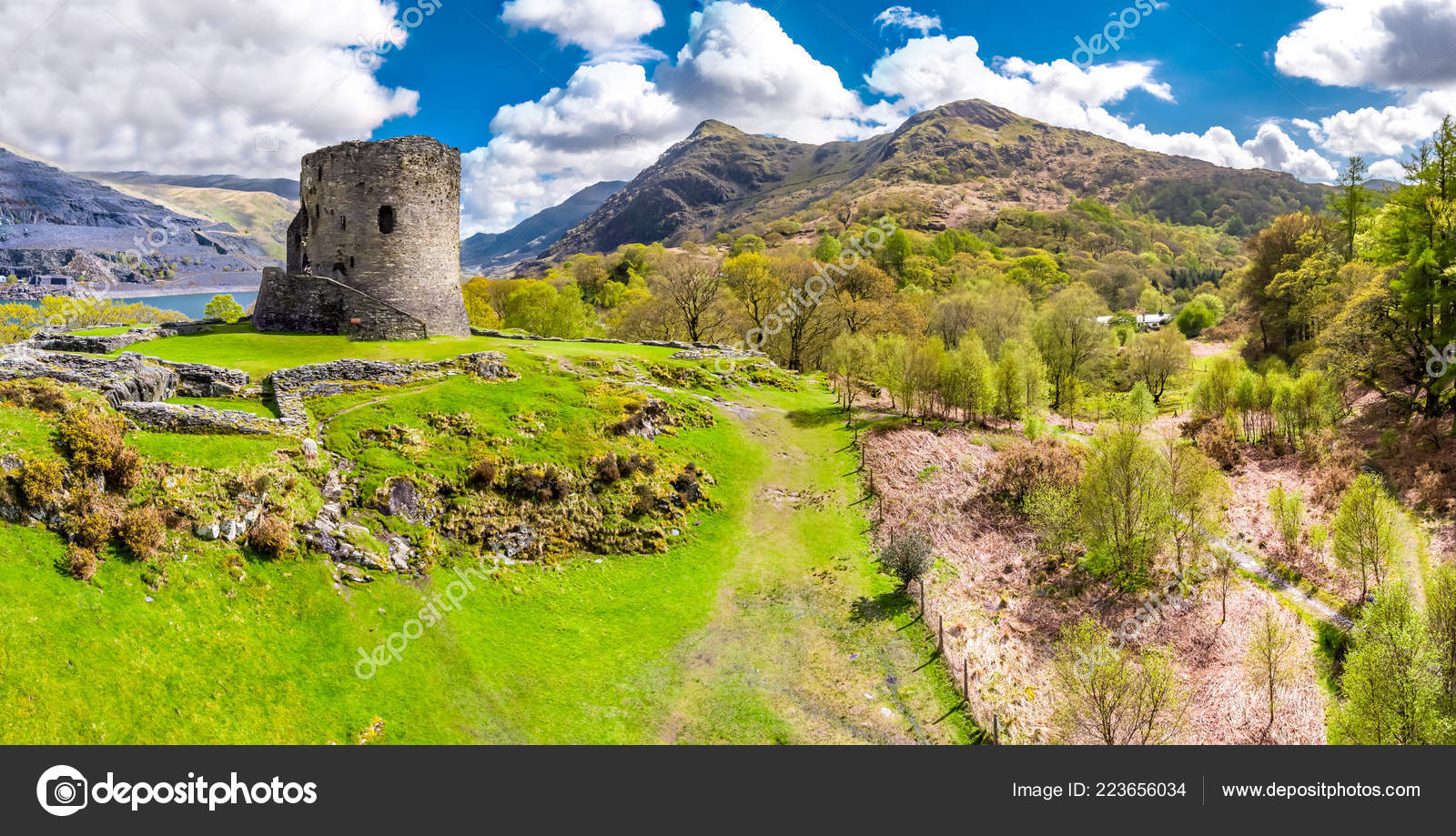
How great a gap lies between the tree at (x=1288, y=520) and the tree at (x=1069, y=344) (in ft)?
99.1

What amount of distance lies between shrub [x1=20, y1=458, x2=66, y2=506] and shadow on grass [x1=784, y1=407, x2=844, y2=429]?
30617 mm

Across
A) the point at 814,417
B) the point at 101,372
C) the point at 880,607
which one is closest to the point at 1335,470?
the point at 814,417

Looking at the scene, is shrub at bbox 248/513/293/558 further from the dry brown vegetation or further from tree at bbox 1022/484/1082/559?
tree at bbox 1022/484/1082/559

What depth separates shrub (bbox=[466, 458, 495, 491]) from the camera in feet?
81.1

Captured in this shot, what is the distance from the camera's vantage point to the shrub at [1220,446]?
40.5 metres

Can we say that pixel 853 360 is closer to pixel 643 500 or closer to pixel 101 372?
pixel 643 500

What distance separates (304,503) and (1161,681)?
23.7m

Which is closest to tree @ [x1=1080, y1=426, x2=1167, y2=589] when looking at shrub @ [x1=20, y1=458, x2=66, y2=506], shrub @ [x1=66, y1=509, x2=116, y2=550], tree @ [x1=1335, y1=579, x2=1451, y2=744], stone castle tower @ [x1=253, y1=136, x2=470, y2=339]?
tree @ [x1=1335, y1=579, x2=1451, y2=744]

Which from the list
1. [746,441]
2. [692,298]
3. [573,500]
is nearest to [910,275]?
[692,298]

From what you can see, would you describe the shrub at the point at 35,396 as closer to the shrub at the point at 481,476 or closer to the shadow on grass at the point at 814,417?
the shrub at the point at 481,476

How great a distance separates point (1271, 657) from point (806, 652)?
543 inches

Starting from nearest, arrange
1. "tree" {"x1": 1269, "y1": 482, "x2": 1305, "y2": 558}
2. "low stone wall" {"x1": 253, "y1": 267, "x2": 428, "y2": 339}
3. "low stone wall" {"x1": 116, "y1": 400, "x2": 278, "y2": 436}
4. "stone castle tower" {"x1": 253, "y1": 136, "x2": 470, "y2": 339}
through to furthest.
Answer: "low stone wall" {"x1": 116, "y1": 400, "x2": 278, "y2": 436}
"tree" {"x1": 1269, "y1": 482, "x2": 1305, "y2": 558}
"low stone wall" {"x1": 253, "y1": 267, "x2": 428, "y2": 339}
"stone castle tower" {"x1": 253, "y1": 136, "x2": 470, "y2": 339}
